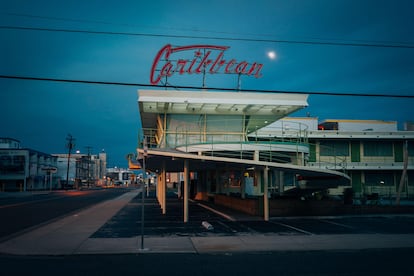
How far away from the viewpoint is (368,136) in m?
38.8

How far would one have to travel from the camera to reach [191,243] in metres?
13.5

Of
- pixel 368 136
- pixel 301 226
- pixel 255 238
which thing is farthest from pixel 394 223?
pixel 368 136

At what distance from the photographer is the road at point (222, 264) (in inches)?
363

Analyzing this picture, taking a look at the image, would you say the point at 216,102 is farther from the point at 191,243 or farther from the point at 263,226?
the point at 191,243

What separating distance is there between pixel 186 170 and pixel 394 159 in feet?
92.3

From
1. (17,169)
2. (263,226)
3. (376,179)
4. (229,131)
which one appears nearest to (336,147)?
(376,179)

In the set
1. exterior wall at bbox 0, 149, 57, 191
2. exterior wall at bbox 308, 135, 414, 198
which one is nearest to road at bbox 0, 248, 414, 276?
exterior wall at bbox 308, 135, 414, 198

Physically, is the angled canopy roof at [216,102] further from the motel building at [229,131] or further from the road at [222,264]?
the road at [222,264]

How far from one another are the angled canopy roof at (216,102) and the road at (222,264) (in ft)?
41.2

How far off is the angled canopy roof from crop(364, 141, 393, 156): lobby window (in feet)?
61.8

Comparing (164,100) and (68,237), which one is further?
(164,100)

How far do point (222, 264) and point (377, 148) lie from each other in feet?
113

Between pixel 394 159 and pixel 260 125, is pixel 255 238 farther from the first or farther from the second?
pixel 394 159

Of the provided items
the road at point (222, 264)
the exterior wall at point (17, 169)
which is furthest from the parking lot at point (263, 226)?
the exterior wall at point (17, 169)
